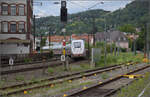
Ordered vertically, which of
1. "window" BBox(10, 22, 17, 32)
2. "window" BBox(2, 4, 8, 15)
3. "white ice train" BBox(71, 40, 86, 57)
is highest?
"window" BBox(2, 4, 8, 15)

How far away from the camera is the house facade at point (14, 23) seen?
43.9 metres

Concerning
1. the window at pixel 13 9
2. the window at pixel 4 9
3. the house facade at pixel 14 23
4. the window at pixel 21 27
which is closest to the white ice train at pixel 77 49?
the house facade at pixel 14 23

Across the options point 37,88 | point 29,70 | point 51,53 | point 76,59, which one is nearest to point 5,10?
point 51,53

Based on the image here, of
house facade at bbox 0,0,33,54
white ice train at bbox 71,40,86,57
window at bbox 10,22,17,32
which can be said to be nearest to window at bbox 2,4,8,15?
house facade at bbox 0,0,33,54

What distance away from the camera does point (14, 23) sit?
45.5m

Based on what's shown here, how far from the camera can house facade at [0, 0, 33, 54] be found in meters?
43.9

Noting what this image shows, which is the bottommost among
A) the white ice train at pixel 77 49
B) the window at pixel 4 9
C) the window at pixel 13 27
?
the white ice train at pixel 77 49

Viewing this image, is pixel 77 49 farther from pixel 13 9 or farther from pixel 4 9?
pixel 4 9

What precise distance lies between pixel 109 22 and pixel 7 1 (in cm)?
1969

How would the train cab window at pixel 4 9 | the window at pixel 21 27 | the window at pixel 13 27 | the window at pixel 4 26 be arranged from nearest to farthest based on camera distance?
the train cab window at pixel 4 9 < the window at pixel 4 26 < the window at pixel 13 27 < the window at pixel 21 27

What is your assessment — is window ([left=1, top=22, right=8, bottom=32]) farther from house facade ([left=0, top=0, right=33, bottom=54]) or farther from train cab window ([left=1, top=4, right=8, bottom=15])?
train cab window ([left=1, top=4, right=8, bottom=15])

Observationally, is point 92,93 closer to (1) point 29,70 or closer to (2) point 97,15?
(1) point 29,70

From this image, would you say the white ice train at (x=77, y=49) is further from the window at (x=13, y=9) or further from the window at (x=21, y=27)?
the window at (x=13, y=9)

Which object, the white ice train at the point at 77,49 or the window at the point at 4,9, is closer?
the white ice train at the point at 77,49
